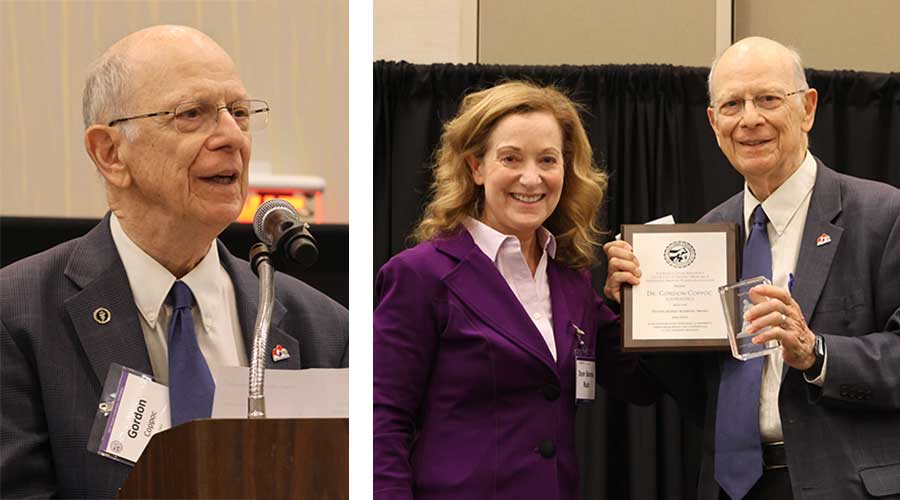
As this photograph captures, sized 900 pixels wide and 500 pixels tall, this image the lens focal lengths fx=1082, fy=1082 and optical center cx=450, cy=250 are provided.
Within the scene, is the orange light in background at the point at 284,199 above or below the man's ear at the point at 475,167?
below

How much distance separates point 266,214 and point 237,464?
249 mm

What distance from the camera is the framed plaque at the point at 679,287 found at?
2.68 metres

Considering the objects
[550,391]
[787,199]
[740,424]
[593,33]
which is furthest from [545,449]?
[593,33]

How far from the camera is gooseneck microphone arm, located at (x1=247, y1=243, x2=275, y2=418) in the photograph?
1.10 m

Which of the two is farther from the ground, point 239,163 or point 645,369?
point 239,163

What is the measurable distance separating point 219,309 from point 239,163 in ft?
0.51

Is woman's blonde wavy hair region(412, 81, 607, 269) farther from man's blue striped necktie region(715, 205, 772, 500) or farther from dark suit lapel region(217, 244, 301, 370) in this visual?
dark suit lapel region(217, 244, 301, 370)

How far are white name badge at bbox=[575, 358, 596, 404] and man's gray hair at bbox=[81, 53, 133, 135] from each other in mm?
1626

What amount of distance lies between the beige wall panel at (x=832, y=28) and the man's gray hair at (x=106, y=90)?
3845 millimetres

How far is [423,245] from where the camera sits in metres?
2.65

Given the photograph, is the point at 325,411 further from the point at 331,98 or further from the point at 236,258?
the point at 331,98

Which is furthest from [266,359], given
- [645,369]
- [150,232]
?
[645,369]

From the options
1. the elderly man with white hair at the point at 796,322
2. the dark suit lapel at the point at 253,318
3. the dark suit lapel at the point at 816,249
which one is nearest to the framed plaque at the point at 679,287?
the elderly man with white hair at the point at 796,322

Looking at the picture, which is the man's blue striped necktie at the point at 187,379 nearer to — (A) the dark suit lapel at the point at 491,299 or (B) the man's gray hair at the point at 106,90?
(B) the man's gray hair at the point at 106,90
